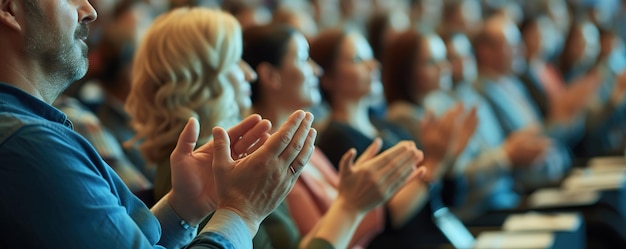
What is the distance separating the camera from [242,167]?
1.24 metres

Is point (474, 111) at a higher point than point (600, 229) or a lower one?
higher

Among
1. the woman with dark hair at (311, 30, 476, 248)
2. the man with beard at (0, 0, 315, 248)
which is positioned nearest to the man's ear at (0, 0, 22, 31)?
the man with beard at (0, 0, 315, 248)

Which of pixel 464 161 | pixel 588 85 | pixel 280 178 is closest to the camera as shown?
pixel 280 178

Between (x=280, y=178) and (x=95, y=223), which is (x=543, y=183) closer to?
(x=280, y=178)

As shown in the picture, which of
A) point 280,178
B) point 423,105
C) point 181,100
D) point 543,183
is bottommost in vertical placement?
point 543,183

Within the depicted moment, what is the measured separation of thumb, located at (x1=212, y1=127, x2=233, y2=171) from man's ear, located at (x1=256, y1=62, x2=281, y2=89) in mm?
1192

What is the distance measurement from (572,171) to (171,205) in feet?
8.94

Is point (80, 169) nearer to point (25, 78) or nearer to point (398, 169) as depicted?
point (25, 78)

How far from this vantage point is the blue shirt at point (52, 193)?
1024mm

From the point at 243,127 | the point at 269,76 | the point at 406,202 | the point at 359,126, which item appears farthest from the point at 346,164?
the point at 359,126

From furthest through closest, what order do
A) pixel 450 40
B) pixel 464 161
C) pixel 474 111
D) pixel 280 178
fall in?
pixel 450 40 < pixel 464 161 < pixel 474 111 < pixel 280 178

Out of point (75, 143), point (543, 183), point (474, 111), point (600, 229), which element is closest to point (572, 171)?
point (543, 183)

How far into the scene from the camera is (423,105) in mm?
3672

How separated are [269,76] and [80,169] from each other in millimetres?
1398
